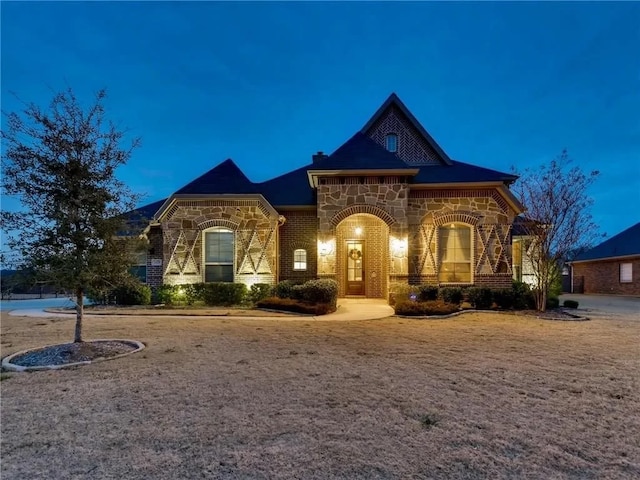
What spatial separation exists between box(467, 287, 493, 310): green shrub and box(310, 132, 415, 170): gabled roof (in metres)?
4.84

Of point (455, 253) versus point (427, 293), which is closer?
point (427, 293)

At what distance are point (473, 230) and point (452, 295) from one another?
283 centimetres

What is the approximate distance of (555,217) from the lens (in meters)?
11.2

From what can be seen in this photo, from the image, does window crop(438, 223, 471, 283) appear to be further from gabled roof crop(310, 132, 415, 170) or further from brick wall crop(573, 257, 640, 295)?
brick wall crop(573, 257, 640, 295)

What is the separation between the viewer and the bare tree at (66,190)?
223 inches

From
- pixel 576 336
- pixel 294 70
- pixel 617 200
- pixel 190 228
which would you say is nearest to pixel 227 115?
pixel 294 70

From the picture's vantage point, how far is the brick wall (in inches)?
866

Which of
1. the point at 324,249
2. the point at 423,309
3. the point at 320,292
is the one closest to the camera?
the point at 423,309

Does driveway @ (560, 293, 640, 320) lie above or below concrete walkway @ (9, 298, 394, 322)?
below

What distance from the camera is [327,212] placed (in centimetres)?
1300

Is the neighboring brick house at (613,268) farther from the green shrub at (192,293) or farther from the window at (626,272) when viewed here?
the green shrub at (192,293)

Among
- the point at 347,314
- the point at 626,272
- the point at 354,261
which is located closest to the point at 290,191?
the point at 354,261

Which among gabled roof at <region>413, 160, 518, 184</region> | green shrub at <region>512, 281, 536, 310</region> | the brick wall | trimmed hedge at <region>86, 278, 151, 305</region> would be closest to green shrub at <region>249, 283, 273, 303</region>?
trimmed hedge at <region>86, 278, 151, 305</region>

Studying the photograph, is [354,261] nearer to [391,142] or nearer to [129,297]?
[391,142]
